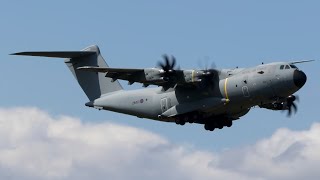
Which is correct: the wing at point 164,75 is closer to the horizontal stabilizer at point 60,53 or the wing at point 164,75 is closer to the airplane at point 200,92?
the airplane at point 200,92

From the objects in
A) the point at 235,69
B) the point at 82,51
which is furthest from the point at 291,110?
the point at 82,51

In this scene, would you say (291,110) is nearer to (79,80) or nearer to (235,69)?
(235,69)

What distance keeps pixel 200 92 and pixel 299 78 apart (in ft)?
16.5

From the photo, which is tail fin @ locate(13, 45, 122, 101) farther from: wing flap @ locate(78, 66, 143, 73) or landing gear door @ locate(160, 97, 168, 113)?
wing flap @ locate(78, 66, 143, 73)

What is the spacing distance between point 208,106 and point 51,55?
8.78 m

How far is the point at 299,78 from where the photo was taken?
48.2 metres

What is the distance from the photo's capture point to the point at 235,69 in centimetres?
5019

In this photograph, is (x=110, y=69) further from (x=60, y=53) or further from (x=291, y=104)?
(x=291, y=104)

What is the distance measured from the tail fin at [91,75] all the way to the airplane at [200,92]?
280mm

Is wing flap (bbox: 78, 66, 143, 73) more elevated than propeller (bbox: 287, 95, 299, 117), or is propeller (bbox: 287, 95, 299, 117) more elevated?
wing flap (bbox: 78, 66, 143, 73)

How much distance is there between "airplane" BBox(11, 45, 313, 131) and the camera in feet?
159

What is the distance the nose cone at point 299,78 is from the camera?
4816cm

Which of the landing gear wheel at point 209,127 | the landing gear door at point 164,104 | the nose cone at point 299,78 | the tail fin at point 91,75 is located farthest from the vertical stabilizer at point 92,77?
the nose cone at point 299,78

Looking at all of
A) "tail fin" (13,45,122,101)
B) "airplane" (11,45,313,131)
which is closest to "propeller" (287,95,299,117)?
"airplane" (11,45,313,131)
